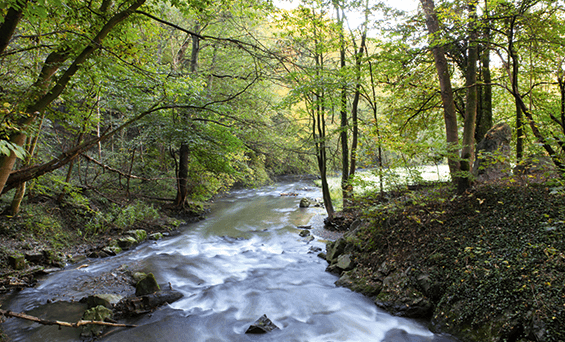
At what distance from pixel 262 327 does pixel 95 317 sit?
8.87 feet

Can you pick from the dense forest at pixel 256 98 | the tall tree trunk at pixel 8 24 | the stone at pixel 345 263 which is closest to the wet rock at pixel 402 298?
→ the dense forest at pixel 256 98

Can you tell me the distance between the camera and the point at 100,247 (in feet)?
26.8

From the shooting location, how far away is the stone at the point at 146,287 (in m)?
5.53

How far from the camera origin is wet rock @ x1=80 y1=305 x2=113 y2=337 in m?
4.31

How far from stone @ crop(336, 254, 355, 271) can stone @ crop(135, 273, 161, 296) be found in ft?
13.6

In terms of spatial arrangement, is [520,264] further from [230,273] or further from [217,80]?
[217,80]

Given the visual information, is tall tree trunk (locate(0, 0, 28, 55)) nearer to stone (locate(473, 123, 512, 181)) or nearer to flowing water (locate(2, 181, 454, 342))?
flowing water (locate(2, 181, 454, 342))

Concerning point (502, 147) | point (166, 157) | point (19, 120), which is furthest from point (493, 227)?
point (166, 157)

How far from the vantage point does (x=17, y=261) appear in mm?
6078

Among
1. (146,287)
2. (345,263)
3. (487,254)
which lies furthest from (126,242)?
(487,254)

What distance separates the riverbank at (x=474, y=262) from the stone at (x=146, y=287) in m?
3.95

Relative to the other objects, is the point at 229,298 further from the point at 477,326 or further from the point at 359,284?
the point at 477,326

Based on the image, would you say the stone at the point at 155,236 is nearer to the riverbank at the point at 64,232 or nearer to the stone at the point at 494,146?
the riverbank at the point at 64,232

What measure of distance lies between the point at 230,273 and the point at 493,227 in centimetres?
585
